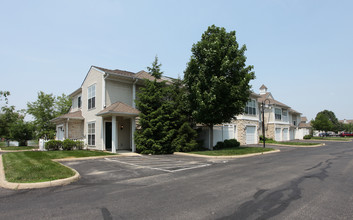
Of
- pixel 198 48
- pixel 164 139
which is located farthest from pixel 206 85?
pixel 164 139

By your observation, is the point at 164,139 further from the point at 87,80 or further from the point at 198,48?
the point at 87,80

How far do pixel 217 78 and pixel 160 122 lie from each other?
5480mm

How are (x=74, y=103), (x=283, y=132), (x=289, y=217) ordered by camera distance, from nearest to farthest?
(x=289, y=217) < (x=74, y=103) < (x=283, y=132)

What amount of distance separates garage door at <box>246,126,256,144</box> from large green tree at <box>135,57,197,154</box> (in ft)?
42.3

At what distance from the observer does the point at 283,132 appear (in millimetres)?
37656

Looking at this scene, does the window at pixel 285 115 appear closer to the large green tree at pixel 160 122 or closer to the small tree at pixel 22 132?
the large green tree at pixel 160 122

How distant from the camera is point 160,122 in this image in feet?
52.3

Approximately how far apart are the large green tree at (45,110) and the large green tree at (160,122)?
2593 centimetres

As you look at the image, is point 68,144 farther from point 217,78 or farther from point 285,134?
point 285,134

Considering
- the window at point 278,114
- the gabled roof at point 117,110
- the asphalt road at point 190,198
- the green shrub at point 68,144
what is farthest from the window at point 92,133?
the window at point 278,114

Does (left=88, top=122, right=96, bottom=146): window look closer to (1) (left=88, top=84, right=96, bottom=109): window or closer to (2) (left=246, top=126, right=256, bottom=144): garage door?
(1) (left=88, top=84, right=96, bottom=109): window

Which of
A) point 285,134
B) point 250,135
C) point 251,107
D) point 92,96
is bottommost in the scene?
point 285,134

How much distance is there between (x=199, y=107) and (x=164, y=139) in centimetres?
375

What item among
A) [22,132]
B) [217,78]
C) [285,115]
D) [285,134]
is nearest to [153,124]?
[217,78]
